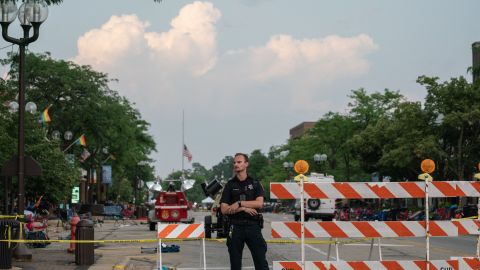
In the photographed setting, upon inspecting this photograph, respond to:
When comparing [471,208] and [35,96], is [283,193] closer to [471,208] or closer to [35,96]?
[471,208]

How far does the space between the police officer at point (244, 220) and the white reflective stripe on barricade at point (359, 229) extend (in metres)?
0.62

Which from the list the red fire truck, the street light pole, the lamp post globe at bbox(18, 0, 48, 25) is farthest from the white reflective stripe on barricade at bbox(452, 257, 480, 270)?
the red fire truck

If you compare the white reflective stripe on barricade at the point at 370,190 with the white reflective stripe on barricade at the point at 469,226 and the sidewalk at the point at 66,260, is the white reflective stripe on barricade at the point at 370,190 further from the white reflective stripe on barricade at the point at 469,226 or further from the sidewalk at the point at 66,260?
the sidewalk at the point at 66,260

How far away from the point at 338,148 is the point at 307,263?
Answer: 256 feet

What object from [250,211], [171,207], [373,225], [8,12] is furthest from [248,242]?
[171,207]

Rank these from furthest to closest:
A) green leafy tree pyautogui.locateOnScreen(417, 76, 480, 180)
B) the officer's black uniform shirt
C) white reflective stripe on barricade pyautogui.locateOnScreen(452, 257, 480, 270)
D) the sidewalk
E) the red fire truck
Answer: green leafy tree pyautogui.locateOnScreen(417, 76, 480, 180) < the red fire truck < the sidewalk < white reflective stripe on barricade pyautogui.locateOnScreen(452, 257, 480, 270) < the officer's black uniform shirt

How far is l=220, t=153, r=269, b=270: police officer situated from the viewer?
11.8m

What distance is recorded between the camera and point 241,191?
39.3ft

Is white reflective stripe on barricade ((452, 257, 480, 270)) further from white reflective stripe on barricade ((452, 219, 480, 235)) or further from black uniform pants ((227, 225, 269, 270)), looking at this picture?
black uniform pants ((227, 225, 269, 270))

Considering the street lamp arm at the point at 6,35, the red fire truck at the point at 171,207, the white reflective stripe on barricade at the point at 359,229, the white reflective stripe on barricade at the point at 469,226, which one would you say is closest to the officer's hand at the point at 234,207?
the white reflective stripe on barricade at the point at 359,229

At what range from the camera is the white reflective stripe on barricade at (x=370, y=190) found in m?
12.4

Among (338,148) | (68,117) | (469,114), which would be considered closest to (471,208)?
(469,114)

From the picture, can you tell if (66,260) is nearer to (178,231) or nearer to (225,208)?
(178,231)

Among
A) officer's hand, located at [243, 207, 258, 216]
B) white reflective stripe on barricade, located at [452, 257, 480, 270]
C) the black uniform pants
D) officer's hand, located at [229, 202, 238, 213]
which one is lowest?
white reflective stripe on barricade, located at [452, 257, 480, 270]
